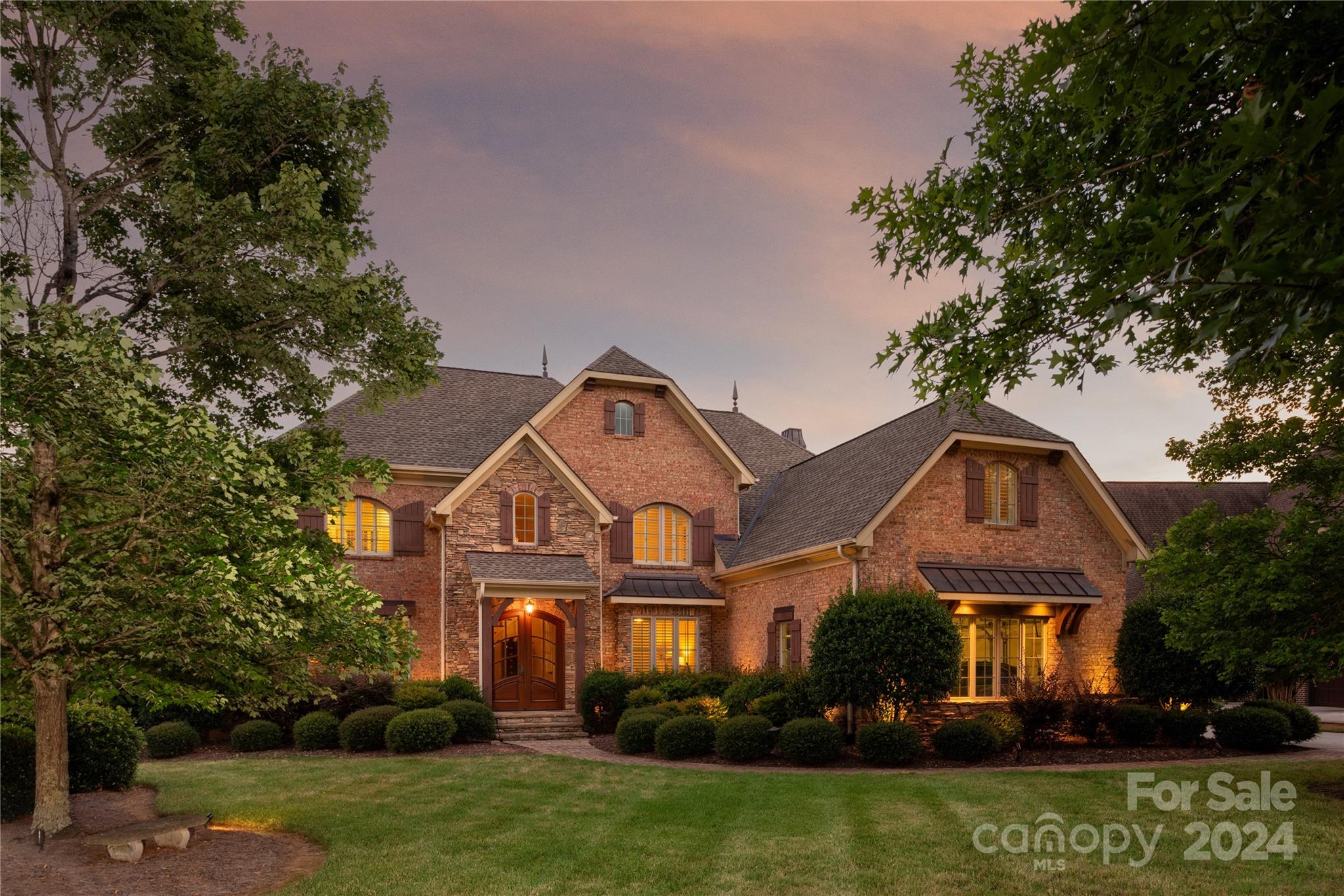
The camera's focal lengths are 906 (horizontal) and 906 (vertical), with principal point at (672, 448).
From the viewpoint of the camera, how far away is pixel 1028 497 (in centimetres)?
2069

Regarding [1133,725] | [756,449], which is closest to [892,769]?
[1133,725]

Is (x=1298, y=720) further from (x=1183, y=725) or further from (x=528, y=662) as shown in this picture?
(x=528, y=662)

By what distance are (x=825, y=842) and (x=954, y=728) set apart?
733cm

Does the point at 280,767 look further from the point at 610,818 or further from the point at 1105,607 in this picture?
the point at 1105,607

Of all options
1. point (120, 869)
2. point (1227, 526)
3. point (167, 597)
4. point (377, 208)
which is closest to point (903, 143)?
point (1227, 526)

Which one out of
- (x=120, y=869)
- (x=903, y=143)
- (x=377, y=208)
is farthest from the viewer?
(x=903, y=143)

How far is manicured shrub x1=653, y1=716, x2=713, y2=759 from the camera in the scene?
16.7 meters

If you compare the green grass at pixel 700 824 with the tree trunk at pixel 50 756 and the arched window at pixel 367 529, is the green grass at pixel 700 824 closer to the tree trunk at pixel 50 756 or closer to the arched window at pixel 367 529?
the tree trunk at pixel 50 756

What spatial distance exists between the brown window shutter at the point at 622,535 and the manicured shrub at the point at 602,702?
3529mm

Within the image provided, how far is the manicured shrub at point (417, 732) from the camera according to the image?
17125 mm

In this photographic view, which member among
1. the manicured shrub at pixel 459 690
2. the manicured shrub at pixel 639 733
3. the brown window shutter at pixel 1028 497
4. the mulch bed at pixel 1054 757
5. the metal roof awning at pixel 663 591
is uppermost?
the brown window shutter at pixel 1028 497

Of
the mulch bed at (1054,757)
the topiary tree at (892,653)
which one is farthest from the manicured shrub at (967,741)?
the topiary tree at (892,653)

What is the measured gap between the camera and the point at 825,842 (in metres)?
9.80

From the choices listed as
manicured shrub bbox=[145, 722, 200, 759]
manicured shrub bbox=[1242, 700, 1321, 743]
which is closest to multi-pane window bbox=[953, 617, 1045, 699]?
manicured shrub bbox=[1242, 700, 1321, 743]
